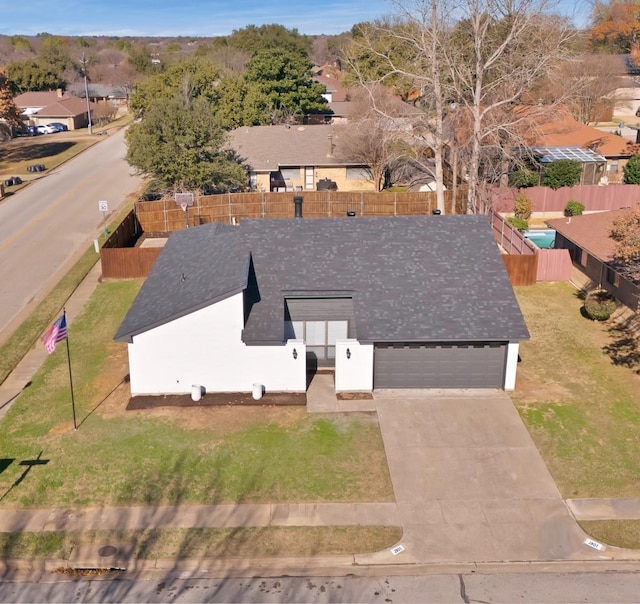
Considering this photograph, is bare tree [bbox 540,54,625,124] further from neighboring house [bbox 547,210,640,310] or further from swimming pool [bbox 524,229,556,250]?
neighboring house [bbox 547,210,640,310]

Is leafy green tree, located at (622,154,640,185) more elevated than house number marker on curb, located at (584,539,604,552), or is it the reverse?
leafy green tree, located at (622,154,640,185)

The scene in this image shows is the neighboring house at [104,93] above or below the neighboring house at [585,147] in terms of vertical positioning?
above

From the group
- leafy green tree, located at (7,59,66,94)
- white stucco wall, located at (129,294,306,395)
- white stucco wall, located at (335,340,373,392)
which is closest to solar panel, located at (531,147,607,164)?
white stucco wall, located at (335,340,373,392)

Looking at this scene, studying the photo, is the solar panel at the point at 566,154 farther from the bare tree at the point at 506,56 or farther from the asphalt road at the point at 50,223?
the asphalt road at the point at 50,223

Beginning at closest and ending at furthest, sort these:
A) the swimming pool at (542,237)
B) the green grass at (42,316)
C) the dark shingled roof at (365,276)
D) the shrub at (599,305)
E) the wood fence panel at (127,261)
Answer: the dark shingled roof at (365,276) → the green grass at (42,316) → the shrub at (599,305) → the wood fence panel at (127,261) → the swimming pool at (542,237)

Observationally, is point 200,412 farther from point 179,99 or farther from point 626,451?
point 179,99

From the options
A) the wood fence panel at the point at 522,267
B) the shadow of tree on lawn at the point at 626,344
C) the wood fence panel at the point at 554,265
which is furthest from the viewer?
the wood fence panel at the point at 554,265

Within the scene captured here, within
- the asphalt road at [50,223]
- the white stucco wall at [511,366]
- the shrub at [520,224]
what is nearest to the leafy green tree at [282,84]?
the asphalt road at [50,223]
